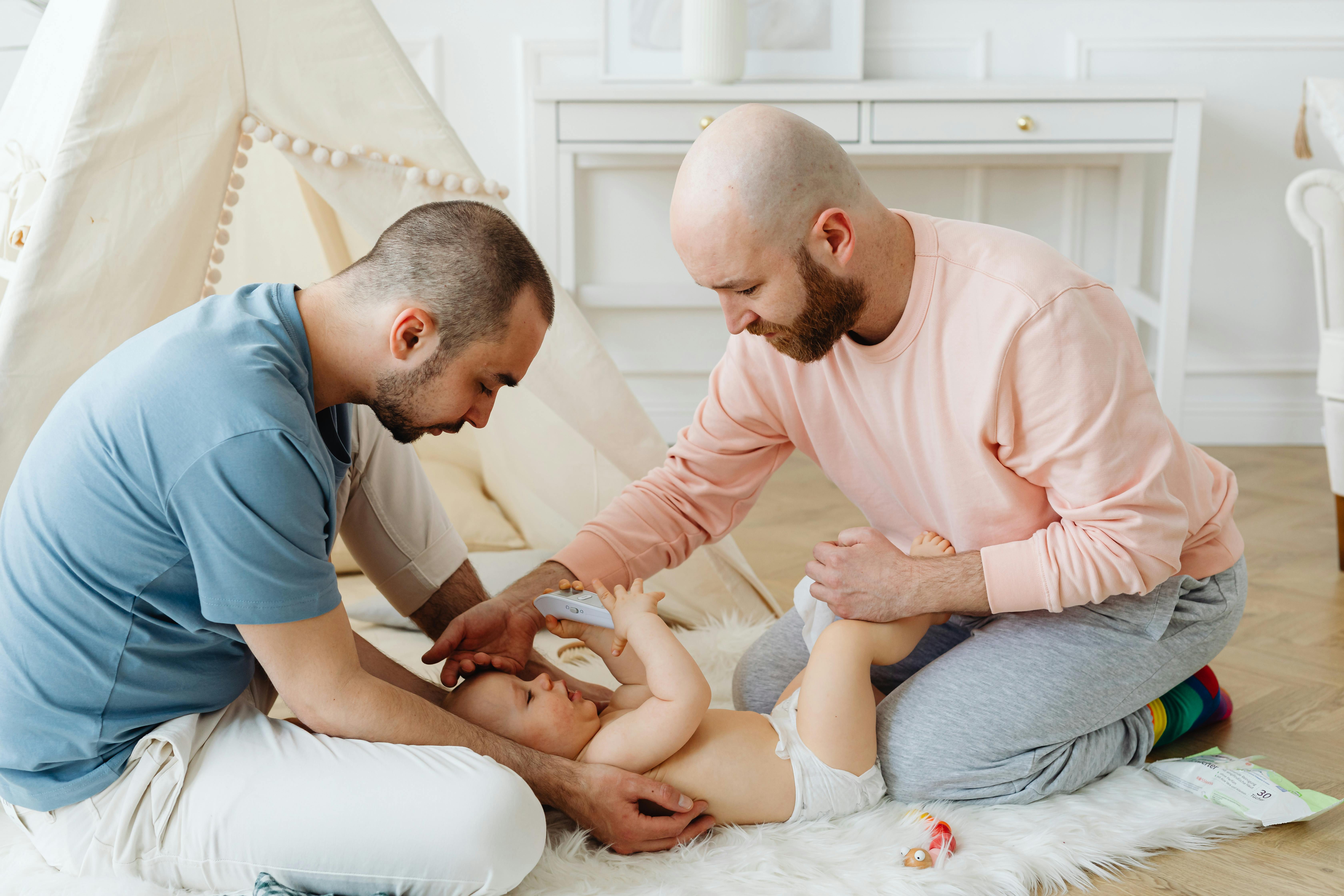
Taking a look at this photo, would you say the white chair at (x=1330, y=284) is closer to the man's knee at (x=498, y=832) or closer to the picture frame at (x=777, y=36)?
the picture frame at (x=777, y=36)

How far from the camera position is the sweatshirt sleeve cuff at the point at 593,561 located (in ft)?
4.70

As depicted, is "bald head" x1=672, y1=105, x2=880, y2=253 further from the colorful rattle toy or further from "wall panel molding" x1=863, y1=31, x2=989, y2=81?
"wall panel molding" x1=863, y1=31, x2=989, y2=81

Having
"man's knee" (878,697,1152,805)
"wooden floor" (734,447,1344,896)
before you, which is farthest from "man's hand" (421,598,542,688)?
"wooden floor" (734,447,1344,896)

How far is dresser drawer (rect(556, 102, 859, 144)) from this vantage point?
290 cm

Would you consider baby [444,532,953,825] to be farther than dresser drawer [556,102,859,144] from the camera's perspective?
No

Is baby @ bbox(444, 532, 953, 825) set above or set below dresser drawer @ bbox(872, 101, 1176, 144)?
below

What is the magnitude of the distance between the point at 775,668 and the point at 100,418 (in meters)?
0.92

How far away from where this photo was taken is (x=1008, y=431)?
4.03ft

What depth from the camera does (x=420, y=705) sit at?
114 centimetres

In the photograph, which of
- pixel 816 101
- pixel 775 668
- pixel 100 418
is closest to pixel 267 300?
pixel 100 418

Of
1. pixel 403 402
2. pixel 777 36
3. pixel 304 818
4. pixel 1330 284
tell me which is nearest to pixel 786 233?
pixel 403 402

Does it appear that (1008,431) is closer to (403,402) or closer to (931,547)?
(931,547)

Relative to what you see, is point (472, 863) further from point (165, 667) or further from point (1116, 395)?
point (1116, 395)

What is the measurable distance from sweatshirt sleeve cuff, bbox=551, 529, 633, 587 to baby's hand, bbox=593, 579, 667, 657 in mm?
120
